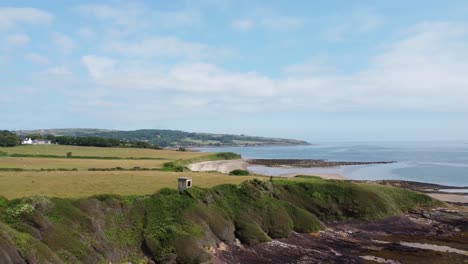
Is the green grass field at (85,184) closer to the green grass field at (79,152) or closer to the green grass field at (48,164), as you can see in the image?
the green grass field at (48,164)

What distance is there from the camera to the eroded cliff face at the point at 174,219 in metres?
27.7

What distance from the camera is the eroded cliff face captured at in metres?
27.7

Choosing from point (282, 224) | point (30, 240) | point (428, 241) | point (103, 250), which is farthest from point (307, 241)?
point (30, 240)

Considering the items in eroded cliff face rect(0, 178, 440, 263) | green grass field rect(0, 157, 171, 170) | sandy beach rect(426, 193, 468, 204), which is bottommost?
sandy beach rect(426, 193, 468, 204)

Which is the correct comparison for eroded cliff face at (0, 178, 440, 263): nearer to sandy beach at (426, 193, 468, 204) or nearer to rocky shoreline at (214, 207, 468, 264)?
rocky shoreline at (214, 207, 468, 264)

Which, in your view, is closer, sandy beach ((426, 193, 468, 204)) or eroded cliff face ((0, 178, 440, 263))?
eroded cliff face ((0, 178, 440, 263))

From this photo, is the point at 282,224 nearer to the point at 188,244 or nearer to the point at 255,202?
the point at 255,202

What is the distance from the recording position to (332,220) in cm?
4675

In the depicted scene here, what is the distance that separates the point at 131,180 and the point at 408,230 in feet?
99.7

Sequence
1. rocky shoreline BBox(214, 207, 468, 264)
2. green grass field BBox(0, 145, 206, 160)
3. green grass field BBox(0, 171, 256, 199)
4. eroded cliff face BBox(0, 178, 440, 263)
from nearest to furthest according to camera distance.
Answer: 1. eroded cliff face BBox(0, 178, 440, 263)
2. rocky shoreline BBox(214, 207, 468, 264)
3. green grass field BBox(0, 171, 256, 199)
4. green grass field BBox(0, 145, 206, 160)

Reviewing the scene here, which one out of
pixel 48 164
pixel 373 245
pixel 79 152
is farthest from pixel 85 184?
pixel 79 152

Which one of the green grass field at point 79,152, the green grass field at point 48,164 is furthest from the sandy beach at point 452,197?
the green grass field at point 79,152

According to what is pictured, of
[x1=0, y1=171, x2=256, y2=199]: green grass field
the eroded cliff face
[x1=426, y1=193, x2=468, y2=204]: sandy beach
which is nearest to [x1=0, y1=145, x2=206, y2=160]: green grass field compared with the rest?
[x1=0, y1=171, x2=256, y2=199]: green grass field

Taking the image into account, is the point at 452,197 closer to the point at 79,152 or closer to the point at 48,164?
the point at 48,164
